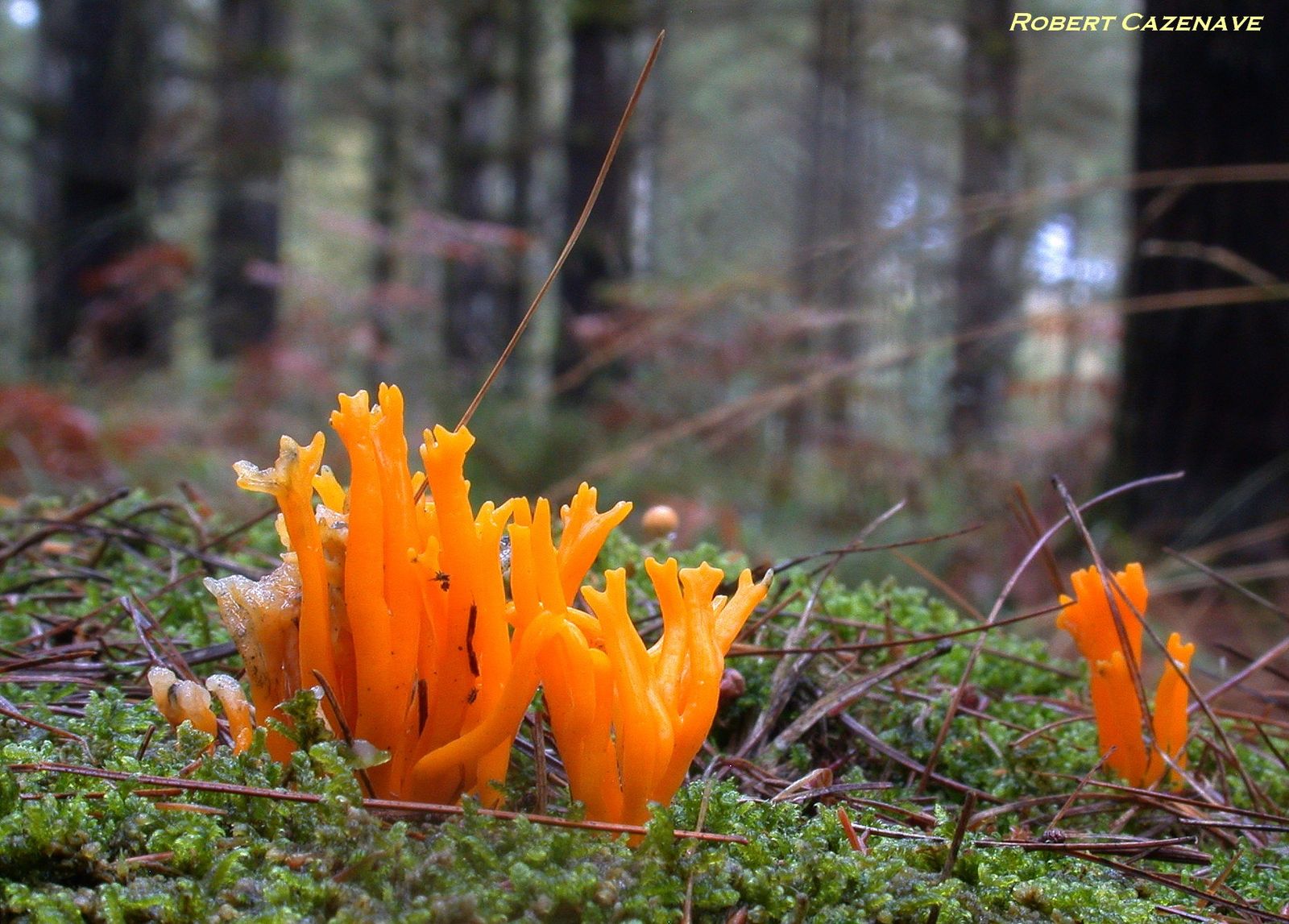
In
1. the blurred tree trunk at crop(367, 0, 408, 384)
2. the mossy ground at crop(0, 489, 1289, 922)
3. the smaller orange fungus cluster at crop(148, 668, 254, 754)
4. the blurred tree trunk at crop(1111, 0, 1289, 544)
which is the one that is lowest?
the mossy ground at crop(0, 489, 1289, 922)

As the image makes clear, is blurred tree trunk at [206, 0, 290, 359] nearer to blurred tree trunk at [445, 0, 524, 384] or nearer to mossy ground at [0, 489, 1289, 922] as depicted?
blurred tree trunk at [445, 0, 524, 384]

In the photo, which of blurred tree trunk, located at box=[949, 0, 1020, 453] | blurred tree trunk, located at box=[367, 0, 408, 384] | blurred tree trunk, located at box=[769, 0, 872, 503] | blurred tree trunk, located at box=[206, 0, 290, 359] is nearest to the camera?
blurred tree trunk, located at box=[949, 0, 1020, 453]

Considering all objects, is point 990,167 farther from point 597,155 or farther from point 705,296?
point 705,296

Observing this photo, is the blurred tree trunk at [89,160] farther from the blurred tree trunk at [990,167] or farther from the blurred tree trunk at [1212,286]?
the blurred tree trunk at [1212,286]

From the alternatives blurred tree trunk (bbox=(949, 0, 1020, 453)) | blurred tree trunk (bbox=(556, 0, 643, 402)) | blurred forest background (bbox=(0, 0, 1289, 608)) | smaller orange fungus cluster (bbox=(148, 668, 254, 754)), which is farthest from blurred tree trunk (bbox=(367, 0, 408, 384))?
smaller orange fungus cluster (bbox=(148, 668, 254, 754))

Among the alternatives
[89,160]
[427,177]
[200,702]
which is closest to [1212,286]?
[200,702]

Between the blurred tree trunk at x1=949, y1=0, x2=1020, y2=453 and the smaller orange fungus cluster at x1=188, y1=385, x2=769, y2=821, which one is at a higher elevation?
the blurred tree trunk at x1=949, y1=0, x2=1020, y2=453

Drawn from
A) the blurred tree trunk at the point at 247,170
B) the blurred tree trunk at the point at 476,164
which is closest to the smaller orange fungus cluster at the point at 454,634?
the blurred tree trunk at the point at 247,170
